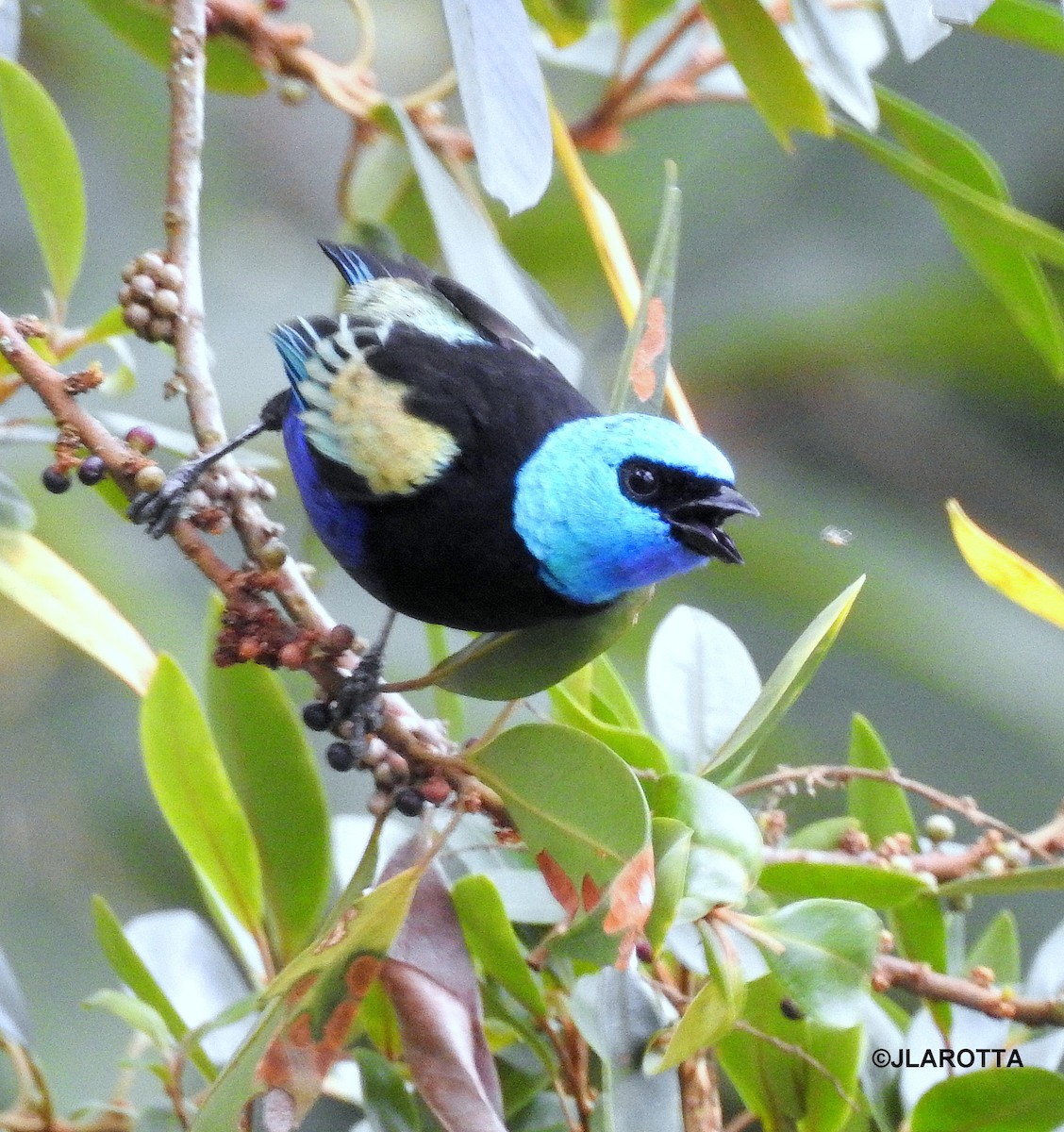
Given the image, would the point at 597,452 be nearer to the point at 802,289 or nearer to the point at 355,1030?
the point at 355,1030

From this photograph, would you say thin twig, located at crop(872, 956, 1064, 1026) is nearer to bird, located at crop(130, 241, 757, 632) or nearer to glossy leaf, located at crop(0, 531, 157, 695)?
bird, located at crop(130, 241, 757, 632)

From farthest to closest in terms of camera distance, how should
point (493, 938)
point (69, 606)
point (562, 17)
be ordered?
point (562, 17), point (69, 606), point (493, 938)

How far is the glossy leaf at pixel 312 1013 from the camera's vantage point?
106 cm

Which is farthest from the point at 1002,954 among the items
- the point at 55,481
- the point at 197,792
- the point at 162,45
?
the point at 162,45

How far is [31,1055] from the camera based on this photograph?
53.7 inches

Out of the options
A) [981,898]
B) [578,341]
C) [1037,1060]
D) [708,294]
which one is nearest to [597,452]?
[578,341]

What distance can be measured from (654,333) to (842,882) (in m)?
0.54

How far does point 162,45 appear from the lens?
1.93 metres

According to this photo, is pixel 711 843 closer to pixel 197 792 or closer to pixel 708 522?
pixel 708 522

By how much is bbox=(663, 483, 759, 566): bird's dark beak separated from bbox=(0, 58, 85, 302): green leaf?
0.73m

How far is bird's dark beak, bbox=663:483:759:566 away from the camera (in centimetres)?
134

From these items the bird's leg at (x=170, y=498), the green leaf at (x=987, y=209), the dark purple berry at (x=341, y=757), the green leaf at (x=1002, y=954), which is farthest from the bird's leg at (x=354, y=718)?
the green leaf at (x=987, y=209)

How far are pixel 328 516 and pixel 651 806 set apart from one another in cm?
62

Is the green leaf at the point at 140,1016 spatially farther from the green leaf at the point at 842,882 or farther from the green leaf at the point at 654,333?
the green leaf at the point at 654,333
